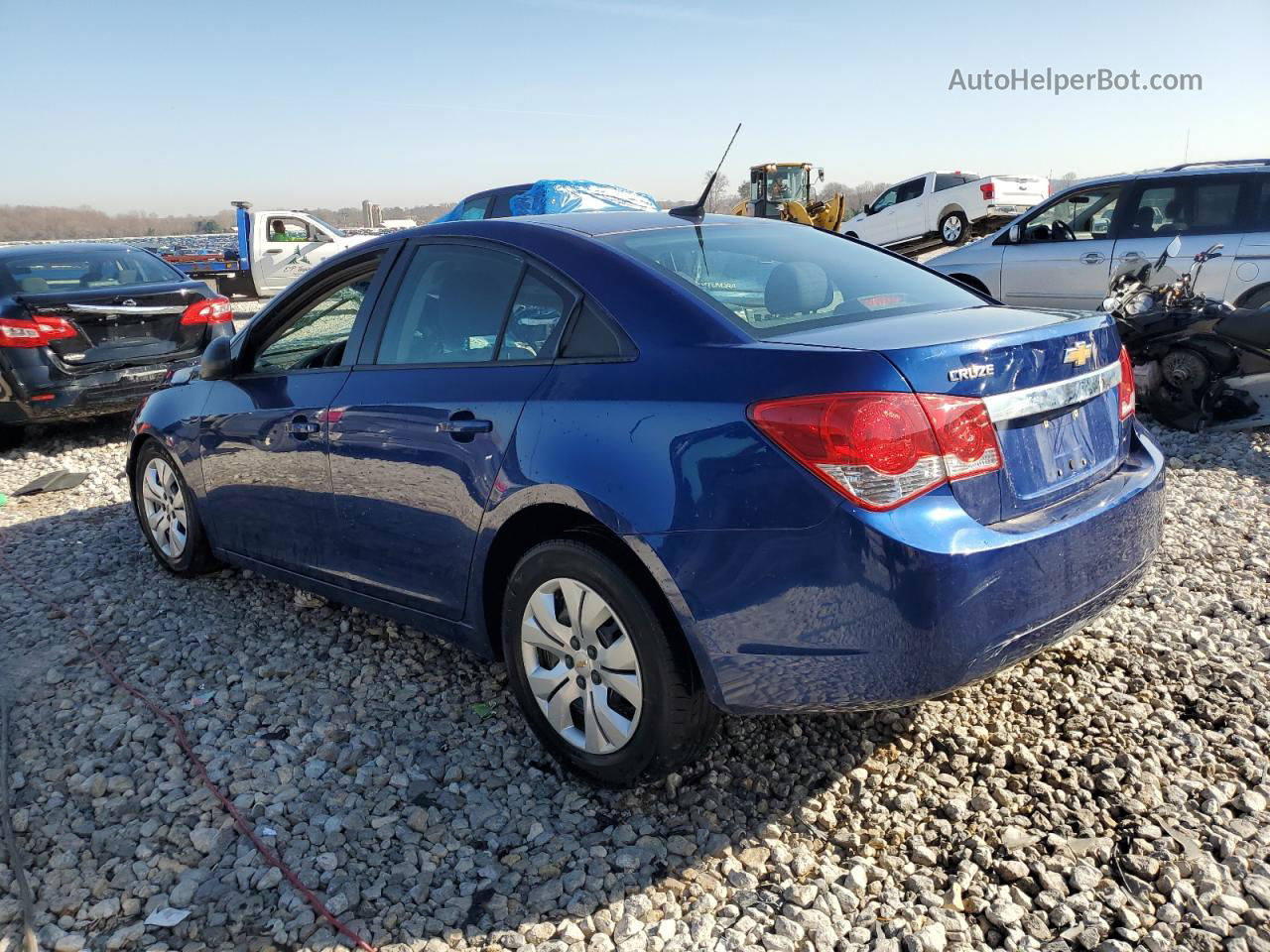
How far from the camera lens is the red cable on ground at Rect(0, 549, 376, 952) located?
248 centimetres

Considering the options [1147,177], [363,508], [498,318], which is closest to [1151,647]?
[498,318]

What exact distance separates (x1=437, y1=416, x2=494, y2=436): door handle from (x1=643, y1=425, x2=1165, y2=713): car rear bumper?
2.46ft

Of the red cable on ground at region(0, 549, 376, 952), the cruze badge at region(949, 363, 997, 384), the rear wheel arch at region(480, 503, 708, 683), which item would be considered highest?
the cruze badge at region(949, 363, 997, 384)

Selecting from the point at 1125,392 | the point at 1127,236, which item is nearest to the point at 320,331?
the point at 1125,392

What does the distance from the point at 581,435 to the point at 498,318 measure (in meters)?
0.68

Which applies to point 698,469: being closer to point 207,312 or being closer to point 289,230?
point 207,312

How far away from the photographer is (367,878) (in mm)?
2643

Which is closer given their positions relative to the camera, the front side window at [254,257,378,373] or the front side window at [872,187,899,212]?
the front side window at [254,257,378,373]

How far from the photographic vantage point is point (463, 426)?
121 inches

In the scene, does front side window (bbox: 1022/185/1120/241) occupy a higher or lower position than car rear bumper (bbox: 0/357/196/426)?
higher

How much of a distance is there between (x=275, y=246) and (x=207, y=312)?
35.7ft

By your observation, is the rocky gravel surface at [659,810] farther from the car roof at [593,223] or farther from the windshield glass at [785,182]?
the windshield glass at [785,182]

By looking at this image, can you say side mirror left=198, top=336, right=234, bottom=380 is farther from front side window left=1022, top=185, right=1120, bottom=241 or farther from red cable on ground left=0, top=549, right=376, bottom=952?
front side window left=1022, top=185, right=1120, bottom=241

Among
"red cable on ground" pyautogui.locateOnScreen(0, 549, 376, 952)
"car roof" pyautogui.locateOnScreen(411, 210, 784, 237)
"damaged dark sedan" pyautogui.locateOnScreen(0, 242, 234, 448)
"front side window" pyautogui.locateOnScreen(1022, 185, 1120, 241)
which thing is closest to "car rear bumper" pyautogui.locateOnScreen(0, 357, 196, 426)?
"damaged dark sedan" pyautogui.locateOnScreen(0, 242, 234, 448)
